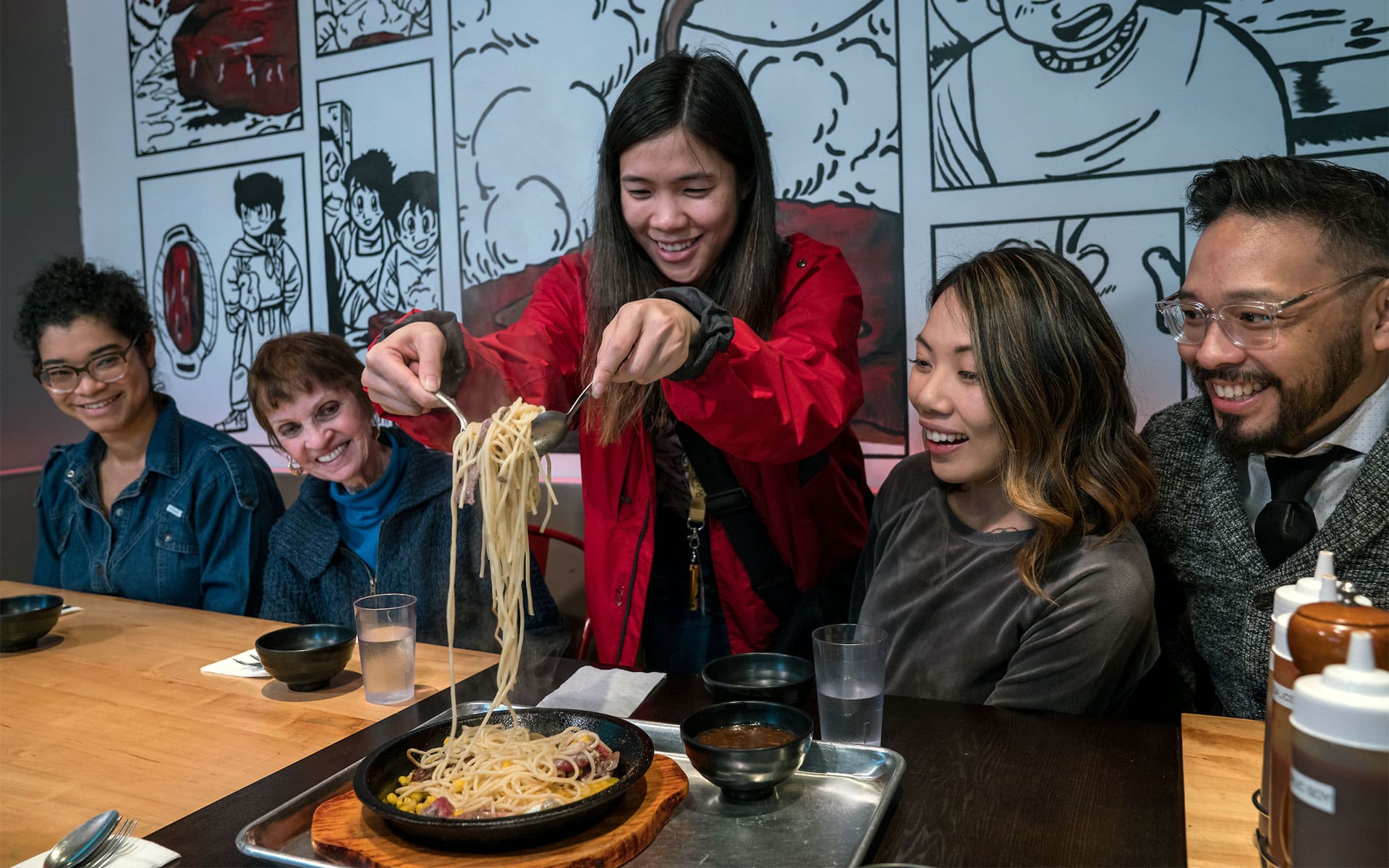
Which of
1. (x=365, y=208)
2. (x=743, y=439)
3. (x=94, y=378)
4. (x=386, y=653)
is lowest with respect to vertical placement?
(x=386, y=653)

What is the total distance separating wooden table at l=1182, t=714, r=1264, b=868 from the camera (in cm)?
111

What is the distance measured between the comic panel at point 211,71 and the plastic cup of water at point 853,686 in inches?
134

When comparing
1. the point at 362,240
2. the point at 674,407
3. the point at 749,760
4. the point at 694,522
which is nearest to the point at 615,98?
the point at 362,240

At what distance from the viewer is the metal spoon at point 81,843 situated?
118 cm

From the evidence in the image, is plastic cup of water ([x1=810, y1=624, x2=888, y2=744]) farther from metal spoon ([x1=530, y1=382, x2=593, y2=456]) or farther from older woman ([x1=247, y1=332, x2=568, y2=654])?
older woman ([x1=247, y1=332, x2=568, y2=654])

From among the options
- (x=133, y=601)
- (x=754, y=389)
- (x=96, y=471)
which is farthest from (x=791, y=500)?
(x=96, y=471)

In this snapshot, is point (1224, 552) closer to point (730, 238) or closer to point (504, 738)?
point (730, 238)

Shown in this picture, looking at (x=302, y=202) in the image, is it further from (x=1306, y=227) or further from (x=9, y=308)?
(x=1306, y=227)

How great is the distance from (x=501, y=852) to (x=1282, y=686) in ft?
2.81

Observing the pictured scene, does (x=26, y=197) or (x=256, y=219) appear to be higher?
(x=26, y=197)

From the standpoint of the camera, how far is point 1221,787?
1.26m

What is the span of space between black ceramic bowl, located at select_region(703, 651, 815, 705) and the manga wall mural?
1561 millimetres

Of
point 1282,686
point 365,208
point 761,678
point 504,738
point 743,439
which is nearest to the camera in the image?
point 1282,686

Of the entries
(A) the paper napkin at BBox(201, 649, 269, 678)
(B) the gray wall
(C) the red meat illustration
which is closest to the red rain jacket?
(A) the paper napkin at BBox(201, 649, 269, 678)
